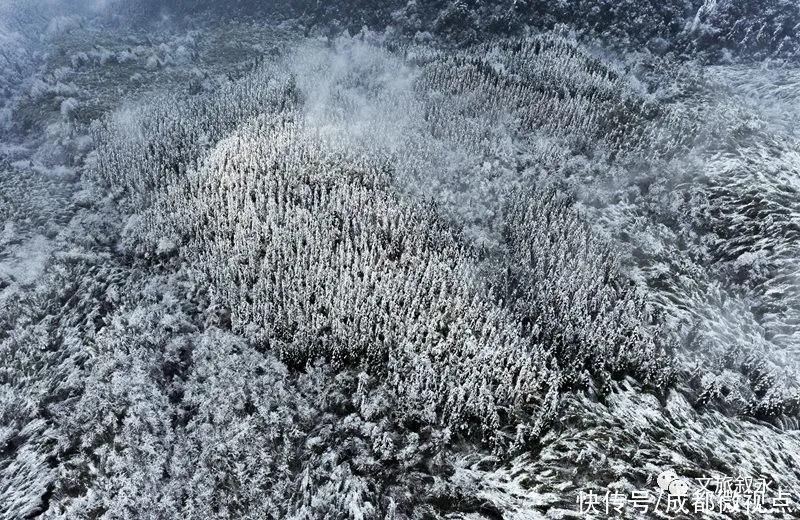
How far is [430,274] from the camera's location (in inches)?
1032

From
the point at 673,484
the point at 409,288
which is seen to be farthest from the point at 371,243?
the point at 673,484

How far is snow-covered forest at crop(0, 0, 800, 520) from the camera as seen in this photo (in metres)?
18.6

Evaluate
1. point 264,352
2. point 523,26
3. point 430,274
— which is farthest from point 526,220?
point 523,26

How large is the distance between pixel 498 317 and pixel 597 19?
176ft

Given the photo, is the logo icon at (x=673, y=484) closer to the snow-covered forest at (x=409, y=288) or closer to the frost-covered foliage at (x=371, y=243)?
the snow-covered forest at (x=409, y=288)

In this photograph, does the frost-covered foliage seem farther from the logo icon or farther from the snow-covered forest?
the logo icon

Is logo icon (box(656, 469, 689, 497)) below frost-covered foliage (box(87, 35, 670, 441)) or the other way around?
below

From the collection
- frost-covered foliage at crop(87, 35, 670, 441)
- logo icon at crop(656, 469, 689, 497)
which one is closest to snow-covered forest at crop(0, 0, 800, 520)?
frost-covered foliage at crop(87, 35, 670, 441)

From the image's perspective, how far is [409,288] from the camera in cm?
2534

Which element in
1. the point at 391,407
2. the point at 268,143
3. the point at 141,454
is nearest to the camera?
the point at 141,454

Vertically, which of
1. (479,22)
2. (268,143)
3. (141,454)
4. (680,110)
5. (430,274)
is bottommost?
(141,454)

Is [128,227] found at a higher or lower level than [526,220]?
lower

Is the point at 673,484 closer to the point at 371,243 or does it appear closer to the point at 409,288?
the point at 409,288

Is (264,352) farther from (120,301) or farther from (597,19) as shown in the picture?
(597,19)
